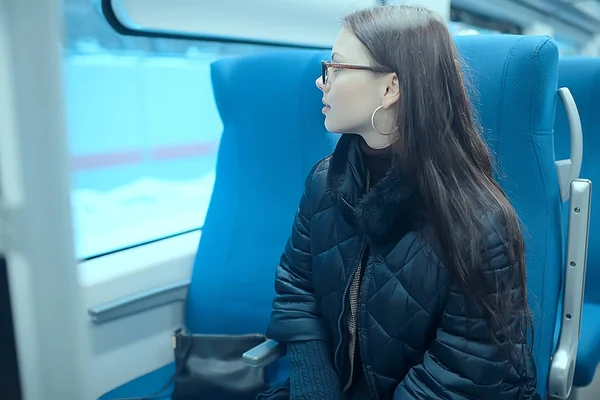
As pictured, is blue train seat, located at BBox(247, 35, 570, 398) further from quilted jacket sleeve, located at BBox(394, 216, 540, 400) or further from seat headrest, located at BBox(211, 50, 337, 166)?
seat headrest, located at BBox(211, 50, 337, 166)

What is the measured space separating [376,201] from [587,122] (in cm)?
103

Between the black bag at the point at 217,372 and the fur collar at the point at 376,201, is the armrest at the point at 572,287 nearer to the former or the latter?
the fur collar at the point at 376,201

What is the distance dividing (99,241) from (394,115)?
51.1 inches

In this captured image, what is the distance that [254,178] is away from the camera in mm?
1702

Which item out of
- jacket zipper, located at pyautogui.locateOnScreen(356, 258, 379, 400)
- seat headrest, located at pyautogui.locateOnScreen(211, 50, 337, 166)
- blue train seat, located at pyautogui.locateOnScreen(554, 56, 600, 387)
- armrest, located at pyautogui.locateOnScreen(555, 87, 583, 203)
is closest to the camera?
jacket zipper, located at pyautogui.locateOnScreen(356, 258, 379, 400)

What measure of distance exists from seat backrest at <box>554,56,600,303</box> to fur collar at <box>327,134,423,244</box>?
87cm

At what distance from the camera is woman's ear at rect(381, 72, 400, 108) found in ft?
3.54

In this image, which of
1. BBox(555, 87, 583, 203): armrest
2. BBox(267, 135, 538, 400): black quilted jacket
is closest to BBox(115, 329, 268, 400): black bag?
BBox(267, 135, 538, 400): black quilted jacket

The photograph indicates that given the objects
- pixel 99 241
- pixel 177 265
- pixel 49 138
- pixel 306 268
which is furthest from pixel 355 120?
pixel 99 241

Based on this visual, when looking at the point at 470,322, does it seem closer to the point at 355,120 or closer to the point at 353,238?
the point at 353,238

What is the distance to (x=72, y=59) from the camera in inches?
69.1

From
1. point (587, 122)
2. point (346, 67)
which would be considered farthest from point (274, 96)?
point (587, 122)

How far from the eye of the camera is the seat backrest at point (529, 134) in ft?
3.94

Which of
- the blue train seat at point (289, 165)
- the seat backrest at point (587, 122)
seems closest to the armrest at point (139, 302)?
the blue train seat at point (289, 165)
